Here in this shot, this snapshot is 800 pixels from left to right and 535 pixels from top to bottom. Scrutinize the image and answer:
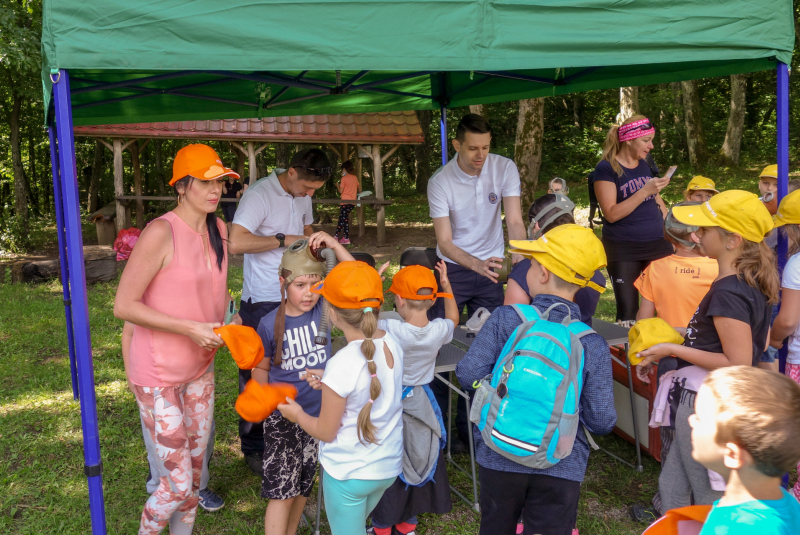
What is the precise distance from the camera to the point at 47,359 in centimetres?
601

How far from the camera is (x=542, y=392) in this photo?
1.99m

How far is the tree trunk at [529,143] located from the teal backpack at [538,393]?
9.02 m

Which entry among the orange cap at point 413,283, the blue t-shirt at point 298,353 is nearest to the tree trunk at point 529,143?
the orange cap at point 413,283

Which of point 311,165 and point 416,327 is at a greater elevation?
point 311,165

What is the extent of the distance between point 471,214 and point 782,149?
64.6 inches

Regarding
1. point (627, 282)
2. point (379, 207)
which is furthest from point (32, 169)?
point (627, 282)

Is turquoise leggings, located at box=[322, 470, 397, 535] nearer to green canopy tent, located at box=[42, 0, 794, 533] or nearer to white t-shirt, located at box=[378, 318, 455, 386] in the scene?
white t-shirt, located at box=[378, 318, 455, 386]

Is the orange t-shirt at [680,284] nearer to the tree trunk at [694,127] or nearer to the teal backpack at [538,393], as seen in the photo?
the teal backpack at [538,393]

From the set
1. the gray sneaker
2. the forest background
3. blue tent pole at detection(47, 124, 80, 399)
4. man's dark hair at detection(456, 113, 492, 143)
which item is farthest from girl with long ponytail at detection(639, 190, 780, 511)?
the forest background

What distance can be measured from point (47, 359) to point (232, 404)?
240 centimetres

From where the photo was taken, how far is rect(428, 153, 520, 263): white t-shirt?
12.6 feet

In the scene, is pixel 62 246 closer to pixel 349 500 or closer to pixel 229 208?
pixel 349 500

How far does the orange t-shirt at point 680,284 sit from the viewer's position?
10.3 ft

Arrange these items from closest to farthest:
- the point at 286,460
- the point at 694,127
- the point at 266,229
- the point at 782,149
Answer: the point at 286,460, the point at 782,149, the point at 266,229, the point at 694,127
